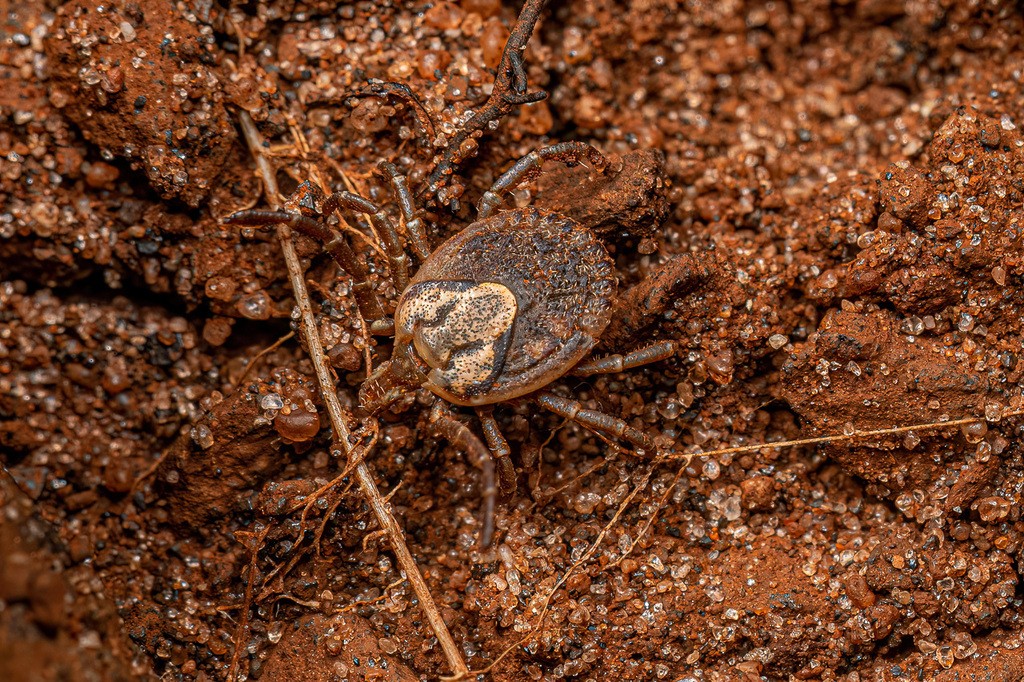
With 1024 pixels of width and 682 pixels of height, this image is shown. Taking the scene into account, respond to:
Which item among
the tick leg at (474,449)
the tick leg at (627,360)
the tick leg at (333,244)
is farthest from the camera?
the tick leg at (627,360)

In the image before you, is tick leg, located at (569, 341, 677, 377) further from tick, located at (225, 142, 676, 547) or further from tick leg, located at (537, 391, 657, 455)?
tick leg, located at (537, 391, 657, 455)

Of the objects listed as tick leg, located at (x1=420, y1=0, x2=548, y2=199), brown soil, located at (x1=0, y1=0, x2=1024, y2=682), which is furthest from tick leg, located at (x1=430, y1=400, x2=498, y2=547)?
tick leg, located at (x1=420, y1=0, x2=548, y2=199)

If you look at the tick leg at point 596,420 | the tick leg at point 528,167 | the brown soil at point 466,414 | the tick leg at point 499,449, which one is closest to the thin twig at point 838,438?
the brown soil at point 466,414

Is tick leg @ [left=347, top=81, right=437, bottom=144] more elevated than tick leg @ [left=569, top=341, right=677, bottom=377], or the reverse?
tick leg @ [left=347, top=81, right=437, bottom=144]

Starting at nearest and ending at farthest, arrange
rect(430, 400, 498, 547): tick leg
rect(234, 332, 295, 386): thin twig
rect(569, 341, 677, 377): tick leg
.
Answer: rect(430, 400, 498, 547): tick leg, rect(569, 341, 677, 377): tick leg, rect(234, 332, 295, 386): thin twig

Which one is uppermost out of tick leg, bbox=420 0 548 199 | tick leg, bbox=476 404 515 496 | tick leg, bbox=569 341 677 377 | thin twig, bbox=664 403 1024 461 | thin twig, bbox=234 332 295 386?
tick leg, bbox=420 0 548 199

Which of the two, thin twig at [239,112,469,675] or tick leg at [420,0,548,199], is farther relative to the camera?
tick leg at [420,0,548,199]

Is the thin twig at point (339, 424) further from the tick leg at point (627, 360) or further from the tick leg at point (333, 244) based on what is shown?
the tick leg at point (627, 360)

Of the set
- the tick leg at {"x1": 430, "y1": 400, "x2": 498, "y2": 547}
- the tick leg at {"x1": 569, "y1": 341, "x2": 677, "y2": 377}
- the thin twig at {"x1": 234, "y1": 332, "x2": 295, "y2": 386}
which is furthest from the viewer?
the thin twig at {"x1": 234, "y1": 332, "x2": 295, "y2": 386}

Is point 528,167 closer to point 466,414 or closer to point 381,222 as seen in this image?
point 381,222
